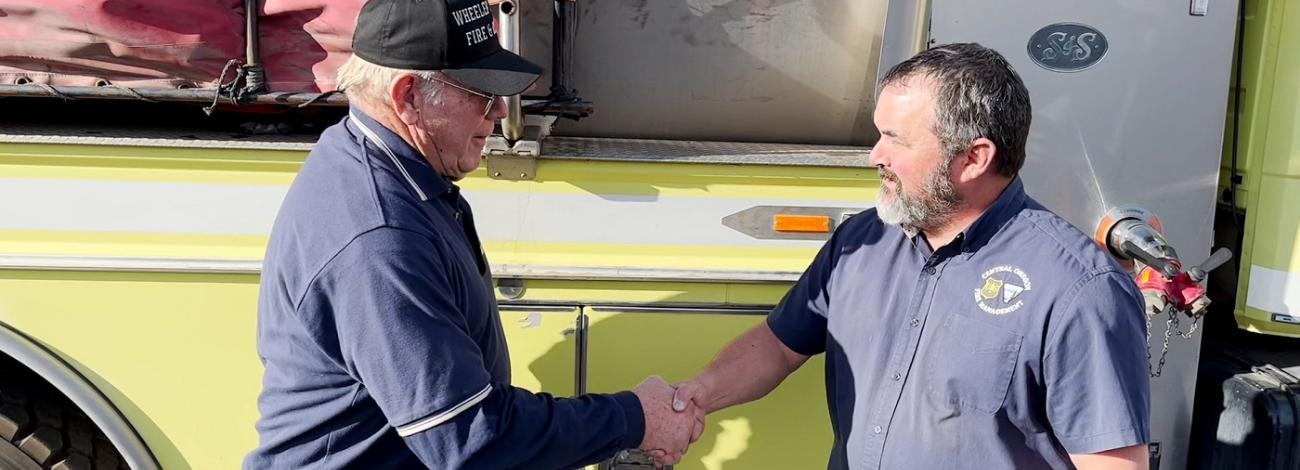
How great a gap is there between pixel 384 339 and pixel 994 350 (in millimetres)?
1049

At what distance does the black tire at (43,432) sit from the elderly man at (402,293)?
94 centimetres

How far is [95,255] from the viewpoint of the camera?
230 centimetres

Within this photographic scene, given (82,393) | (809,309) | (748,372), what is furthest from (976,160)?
(82,393)

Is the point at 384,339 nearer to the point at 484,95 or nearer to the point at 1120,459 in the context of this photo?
the point at 484,95

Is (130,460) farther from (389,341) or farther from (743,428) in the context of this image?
(743,428)

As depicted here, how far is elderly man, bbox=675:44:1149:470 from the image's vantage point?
5.47 ft

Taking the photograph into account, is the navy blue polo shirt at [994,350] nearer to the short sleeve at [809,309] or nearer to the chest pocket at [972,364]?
the chest pocket at [972,364]

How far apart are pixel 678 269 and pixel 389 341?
961 millimetres

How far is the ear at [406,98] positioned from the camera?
68.0 inches

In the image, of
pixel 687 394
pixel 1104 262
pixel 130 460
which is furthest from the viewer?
pixel 130 460

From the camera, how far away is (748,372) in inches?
88.4

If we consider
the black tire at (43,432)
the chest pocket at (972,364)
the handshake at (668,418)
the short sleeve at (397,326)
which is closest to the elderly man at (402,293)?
the short sleeve at (397,326)

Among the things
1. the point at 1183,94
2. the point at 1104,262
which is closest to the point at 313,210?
the point at 1104,262

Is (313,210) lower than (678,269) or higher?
higher
